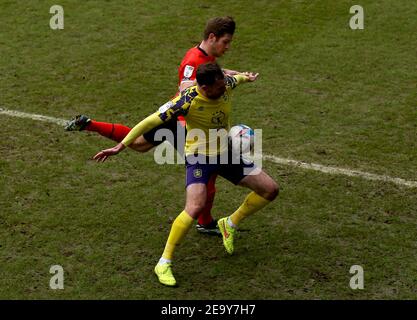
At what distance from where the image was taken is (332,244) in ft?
27.2

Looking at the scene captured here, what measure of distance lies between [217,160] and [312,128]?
10.3 ft

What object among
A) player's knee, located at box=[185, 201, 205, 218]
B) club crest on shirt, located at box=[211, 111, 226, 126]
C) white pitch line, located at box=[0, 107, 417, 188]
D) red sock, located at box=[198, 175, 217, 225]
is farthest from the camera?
white pitch line, located at box=[0, 107, 417, 188]

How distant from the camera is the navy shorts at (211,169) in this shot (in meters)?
7.75

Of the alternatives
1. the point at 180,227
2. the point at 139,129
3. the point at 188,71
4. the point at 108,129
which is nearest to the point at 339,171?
the point at 188,71

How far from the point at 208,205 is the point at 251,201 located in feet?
1.95

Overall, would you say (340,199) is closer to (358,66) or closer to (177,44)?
(358,66)

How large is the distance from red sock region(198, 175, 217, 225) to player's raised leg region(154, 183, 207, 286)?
0.62 meters

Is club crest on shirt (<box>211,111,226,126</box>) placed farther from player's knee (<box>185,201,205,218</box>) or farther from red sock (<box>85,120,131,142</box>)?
red sock (<box>85,120,131,142</box>)

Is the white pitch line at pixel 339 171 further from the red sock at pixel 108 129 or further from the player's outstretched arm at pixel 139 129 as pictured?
the player's outstretched arm at pixel 139 129

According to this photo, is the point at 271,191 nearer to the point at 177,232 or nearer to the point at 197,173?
the point at 197,173

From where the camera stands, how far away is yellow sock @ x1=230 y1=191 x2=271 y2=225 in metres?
8.07

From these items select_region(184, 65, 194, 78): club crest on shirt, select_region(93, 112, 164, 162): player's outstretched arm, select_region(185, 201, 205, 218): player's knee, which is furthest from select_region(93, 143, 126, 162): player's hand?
select_region(184, 65, 194, 78): club crest on shirt

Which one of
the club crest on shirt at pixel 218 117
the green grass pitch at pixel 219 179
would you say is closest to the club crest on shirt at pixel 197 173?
the club crest on shirt at pixel 218 117
